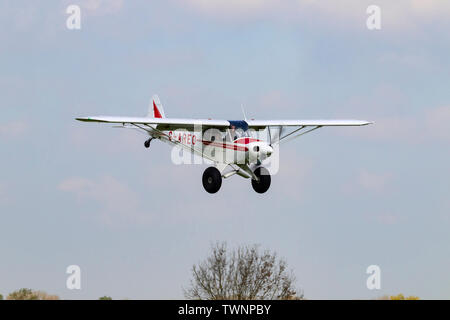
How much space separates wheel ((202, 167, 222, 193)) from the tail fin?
24.9ft

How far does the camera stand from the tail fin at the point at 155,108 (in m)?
38.3

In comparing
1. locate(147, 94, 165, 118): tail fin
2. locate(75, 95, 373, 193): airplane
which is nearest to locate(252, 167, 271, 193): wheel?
locate(75, 95, 373, 193): airplane

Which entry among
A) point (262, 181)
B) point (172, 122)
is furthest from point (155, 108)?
point (262, 181)

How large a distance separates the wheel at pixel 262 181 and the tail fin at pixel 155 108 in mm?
7988

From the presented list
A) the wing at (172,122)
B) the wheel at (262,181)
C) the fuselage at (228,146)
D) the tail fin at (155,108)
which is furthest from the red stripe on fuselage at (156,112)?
the wheel at (262,181)

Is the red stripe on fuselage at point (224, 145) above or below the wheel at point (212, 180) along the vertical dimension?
above

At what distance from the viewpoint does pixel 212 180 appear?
31.1 meters

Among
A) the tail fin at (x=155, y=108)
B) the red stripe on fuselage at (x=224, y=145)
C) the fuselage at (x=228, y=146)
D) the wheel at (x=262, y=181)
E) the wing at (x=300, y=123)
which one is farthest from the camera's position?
the tail fin at (x=155, y=108)

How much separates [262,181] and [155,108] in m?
8.72

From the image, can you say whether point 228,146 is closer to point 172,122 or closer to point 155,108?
point 172,122

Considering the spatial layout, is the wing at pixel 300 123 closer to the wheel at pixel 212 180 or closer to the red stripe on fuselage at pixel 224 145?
the red stripe on fuselage at pixel 224 145
